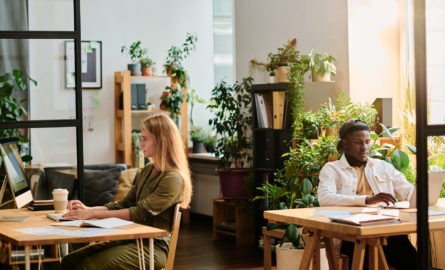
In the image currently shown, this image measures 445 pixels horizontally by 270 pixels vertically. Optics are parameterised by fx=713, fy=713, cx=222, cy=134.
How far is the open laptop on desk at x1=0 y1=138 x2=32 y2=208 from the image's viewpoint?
395cm

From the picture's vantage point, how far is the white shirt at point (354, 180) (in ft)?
14.7

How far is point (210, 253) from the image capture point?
22.5 ft

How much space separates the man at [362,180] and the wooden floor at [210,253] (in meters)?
1.95

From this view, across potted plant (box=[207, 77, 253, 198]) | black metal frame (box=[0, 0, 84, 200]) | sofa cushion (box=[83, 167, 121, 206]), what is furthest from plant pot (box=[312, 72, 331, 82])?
black metal frame (box=[0, 0, 84, 200])

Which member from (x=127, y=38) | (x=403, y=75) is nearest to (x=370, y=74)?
(x=403, y=75)

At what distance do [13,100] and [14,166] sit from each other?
40 centimetres

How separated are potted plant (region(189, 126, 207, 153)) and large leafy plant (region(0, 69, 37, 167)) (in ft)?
15.8

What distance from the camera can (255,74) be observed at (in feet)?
24.7

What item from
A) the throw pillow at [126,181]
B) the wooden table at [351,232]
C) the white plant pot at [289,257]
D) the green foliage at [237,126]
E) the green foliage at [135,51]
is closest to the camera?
the wooden table at [351,232]

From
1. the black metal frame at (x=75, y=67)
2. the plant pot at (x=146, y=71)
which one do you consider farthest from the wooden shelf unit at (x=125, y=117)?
the black metal frame at (x=75, y=67)

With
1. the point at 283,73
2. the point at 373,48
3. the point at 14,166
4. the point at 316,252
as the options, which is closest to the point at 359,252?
the point at 316,252

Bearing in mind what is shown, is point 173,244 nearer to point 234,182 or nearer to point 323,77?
point 323,77

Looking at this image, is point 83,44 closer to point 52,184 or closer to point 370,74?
point 370,74

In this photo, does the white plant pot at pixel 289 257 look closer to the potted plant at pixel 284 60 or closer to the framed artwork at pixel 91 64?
the potted plant at pixel 284 60
